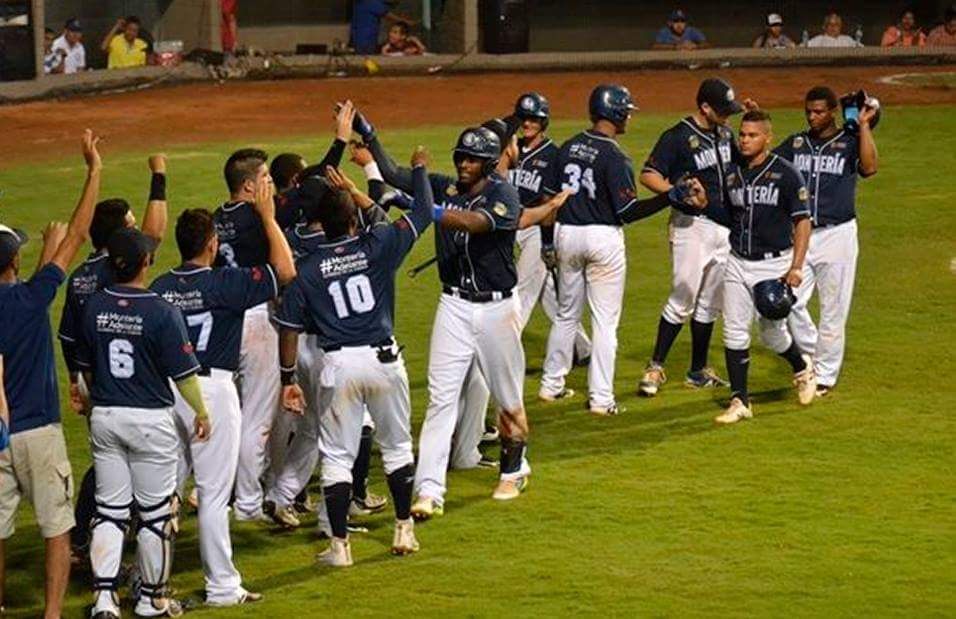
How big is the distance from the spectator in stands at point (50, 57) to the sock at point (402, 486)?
1616 centimetres

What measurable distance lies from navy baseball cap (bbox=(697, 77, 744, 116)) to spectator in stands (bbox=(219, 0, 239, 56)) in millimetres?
14853

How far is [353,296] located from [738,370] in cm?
345

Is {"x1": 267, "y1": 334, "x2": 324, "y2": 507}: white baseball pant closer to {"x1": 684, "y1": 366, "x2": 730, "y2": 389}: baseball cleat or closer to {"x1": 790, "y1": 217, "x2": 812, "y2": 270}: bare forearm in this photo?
{"x1": 790, "y1": 217, "x2": 812, "y2": 270}: bare forearm

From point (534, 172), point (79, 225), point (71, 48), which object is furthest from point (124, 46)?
point (79, 225)

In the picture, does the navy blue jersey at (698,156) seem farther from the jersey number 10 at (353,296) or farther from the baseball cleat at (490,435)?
the jersey number 10 at (353,296)

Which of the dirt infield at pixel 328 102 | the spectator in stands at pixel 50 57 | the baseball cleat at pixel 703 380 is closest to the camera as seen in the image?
the baseball cleat at pixel 703 380

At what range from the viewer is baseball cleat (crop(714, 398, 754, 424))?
453 inches

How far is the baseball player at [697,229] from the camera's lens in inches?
472

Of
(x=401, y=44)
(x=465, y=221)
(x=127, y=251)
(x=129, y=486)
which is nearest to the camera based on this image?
(x=127, y=251)

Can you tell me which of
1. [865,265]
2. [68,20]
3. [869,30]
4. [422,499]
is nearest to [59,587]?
[422,499]

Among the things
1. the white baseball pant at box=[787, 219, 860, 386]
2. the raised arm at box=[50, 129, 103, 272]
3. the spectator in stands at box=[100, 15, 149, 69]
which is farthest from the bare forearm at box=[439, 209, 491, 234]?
the spectator in stands at box=[100, 15, 149, 69]

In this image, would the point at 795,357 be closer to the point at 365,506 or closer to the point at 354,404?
the point at 365,506

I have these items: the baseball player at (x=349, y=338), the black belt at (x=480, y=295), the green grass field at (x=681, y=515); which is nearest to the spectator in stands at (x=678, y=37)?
the green grass field at (x=681, y=515)

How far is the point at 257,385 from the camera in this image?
9.64 metres
